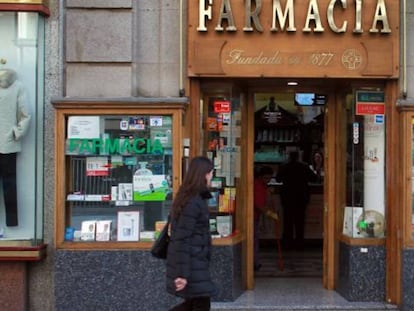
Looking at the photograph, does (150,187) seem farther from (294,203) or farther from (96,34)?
(294,203)

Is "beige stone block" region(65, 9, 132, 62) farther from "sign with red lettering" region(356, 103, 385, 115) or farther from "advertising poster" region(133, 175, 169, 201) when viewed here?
"sign with red lettering" region(356, 103, 385, 115)

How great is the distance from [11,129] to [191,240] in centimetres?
284

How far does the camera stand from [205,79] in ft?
24.4

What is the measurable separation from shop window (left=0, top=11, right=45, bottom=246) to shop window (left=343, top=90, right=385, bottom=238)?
3406 mm

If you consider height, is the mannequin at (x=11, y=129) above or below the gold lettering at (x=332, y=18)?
below

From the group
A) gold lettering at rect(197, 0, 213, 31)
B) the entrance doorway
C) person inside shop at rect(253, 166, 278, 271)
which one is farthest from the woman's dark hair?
the entrance doorway

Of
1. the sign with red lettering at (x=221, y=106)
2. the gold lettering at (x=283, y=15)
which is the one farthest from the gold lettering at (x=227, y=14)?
the sign with red lettering at (x=221, y=106)

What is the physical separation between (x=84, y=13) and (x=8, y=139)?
5.04 ft

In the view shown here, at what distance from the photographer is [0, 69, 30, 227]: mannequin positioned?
7.17m

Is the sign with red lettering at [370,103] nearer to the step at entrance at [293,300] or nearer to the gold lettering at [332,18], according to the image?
the gold lettering at [332,18]

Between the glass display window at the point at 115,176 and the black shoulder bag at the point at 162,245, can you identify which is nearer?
the black shoulder bag at the point at 162,245

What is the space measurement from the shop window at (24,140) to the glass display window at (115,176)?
1.04 ft

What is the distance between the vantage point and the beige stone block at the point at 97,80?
721cm

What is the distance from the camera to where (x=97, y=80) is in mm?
7230
